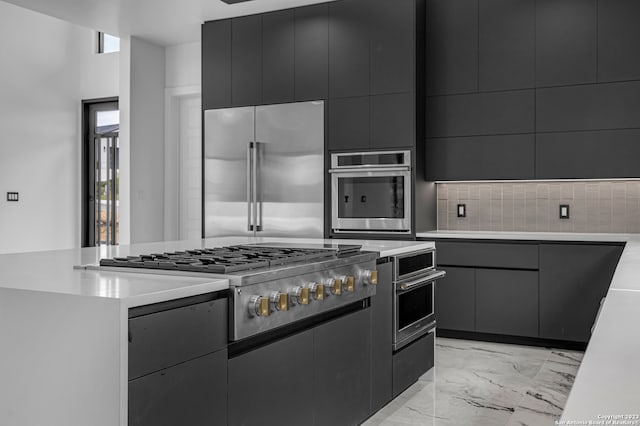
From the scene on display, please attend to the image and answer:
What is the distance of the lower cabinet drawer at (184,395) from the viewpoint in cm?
154

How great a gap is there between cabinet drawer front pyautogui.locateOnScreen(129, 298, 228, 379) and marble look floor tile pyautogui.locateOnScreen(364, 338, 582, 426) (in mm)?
1426

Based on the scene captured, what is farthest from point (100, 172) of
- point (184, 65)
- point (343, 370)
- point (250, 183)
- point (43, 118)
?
point (343, 370)

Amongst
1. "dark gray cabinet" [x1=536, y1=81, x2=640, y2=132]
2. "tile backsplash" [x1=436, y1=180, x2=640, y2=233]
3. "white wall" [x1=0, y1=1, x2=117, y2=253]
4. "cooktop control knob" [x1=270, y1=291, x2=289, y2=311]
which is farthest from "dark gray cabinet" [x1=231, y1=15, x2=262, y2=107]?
"cooktop control knob" [x1=270, y1=291, x2=289, y2=311]

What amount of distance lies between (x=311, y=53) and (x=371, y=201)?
53.2 inches

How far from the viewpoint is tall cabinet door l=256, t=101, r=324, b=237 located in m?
5.22

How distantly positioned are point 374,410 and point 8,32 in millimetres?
5976

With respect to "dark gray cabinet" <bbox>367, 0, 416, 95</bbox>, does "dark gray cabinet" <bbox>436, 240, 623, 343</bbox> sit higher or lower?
lower

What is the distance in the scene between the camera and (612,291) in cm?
160

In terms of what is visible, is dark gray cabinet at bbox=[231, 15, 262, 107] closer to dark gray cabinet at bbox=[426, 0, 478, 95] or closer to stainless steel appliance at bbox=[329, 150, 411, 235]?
stainless steel appliance at bbox=[329, 150, 411, 235]

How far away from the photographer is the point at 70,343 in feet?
5.04

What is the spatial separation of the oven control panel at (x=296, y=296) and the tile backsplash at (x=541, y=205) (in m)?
2.71

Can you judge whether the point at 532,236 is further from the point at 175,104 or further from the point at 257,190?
Result: the point at 175,104

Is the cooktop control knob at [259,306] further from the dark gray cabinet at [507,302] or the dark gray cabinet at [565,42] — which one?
the dark gray cabinet at [565,42]

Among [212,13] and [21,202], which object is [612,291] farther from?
[21,202]
